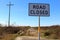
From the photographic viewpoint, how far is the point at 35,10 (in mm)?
11117

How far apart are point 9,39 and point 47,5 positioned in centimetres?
1703

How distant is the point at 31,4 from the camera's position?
36.4ft

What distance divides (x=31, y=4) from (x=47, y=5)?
89 cm

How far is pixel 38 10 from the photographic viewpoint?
11.1 meters

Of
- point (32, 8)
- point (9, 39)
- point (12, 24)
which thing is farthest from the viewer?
point (12, 24)

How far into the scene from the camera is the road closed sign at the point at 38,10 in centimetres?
1109

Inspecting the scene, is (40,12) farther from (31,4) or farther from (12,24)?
(12,24)

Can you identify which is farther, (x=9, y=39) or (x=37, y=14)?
(x=9, y=39)

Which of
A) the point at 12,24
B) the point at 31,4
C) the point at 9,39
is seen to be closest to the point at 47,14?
the point at 31,4

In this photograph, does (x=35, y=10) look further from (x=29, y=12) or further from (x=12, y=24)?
(x=12, y=24)

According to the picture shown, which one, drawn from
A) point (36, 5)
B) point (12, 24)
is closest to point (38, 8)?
point (36, 5)

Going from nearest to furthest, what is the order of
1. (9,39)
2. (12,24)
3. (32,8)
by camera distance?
(32,8), (9,39), (12,24)

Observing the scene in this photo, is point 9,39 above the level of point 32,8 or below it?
below

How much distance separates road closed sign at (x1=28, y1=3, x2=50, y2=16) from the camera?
11086 mm
